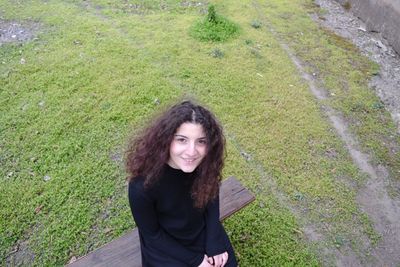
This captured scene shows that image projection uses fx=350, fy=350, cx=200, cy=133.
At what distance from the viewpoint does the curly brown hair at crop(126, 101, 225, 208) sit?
224 centimetres

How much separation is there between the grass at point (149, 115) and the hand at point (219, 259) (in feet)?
2.82

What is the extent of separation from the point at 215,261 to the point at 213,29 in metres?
5.68

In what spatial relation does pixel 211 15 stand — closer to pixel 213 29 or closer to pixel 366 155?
pixel 213 29

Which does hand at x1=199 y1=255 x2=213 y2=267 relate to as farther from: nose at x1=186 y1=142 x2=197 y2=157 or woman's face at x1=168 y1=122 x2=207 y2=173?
nose at x1=186 y1=142 x2=197 y2=157

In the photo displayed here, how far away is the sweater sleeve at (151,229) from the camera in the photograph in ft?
7.63

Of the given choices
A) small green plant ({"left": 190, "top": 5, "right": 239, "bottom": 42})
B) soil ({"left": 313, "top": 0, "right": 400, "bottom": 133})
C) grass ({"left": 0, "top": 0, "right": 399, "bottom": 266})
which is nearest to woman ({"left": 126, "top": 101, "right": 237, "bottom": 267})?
grass ({"left": 0, "top": 0, "right": 399, "bottom": 266})

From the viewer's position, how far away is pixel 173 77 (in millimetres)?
6078

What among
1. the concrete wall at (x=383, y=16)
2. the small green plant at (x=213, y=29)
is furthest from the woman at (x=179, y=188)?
the concrete wall at (x=383, y=16)

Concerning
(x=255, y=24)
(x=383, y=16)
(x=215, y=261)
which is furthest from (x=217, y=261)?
(x=383, y=16)

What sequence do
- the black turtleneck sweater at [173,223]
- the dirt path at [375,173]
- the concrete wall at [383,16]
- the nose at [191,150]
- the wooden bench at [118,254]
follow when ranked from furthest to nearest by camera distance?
the concrete wall at [383,16] < the dirt path at [375,173] < the wooden bench at [118,254] < the black turtleneck sweater at [173,223] < the nose at [191,150]

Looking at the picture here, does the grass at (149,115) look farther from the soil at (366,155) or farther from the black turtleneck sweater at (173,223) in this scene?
the black turtleneck sweater at (173,223)

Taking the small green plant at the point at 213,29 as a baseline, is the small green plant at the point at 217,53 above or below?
below

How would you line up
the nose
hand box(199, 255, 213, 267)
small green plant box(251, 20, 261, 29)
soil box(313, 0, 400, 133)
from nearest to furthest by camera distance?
1. the nose
2. hand box(199, 255, 213, 267)
3. soil box(313, 0, 400, 133)
4. small green plant box(251, 20, 261, 29)

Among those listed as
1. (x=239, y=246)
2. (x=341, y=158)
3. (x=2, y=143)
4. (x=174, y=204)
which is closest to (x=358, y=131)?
(x=341, y=158)
